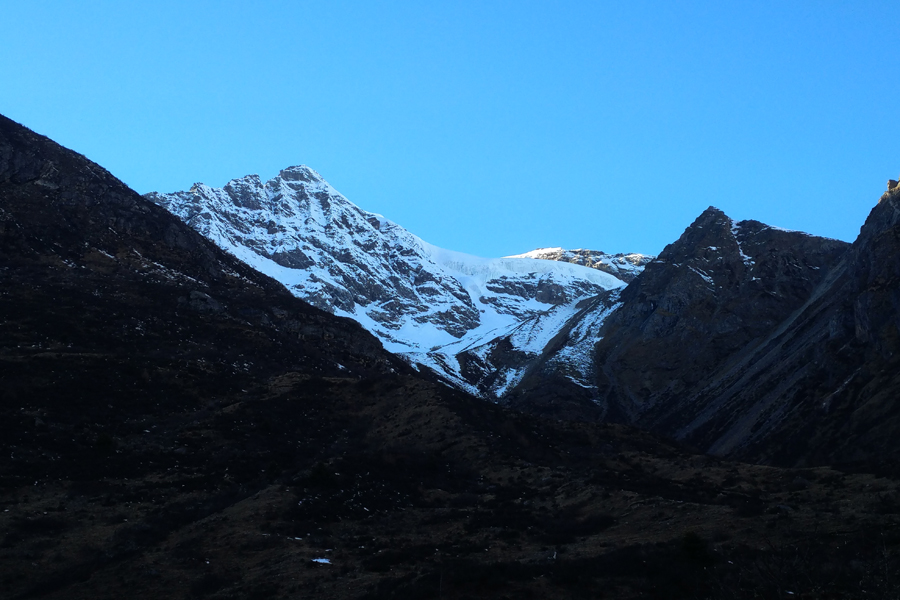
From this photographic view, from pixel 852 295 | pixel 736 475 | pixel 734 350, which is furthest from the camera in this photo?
pixel 734 350

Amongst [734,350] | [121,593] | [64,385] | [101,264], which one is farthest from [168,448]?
[734,350]

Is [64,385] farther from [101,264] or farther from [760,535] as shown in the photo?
[760,535]

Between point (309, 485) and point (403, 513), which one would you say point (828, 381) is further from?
point (309, 485)

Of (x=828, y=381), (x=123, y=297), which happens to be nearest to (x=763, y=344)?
(x=828, y=381)

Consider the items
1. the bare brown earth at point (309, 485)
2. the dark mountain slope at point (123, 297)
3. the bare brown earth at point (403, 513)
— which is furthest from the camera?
the dark mountain slope at point (123, 297)

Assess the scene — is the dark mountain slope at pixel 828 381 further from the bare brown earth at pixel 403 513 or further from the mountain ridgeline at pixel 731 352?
the bare brown earth at pixel 403 513

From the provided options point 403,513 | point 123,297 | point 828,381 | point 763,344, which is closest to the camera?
point 403,513

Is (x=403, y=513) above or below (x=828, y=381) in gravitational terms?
below

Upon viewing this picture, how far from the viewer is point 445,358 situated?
180 metres

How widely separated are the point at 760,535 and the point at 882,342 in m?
60.8

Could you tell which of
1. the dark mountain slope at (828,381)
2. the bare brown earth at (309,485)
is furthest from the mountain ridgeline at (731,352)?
the bare brown earth at (309,485)

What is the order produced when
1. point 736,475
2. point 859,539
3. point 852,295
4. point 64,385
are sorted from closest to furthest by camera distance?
point 859,539 → point 736,475 → point 64,385 → point 852,295

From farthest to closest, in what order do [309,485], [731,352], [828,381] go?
[731,352]
[828,381]
[309,485]

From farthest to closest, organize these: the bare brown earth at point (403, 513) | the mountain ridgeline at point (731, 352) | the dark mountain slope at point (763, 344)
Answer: the mountain ridgeline at point (731, 352) < the dark mountain slope at point (763, 344) < the bare brown earth at point (403, 513)
